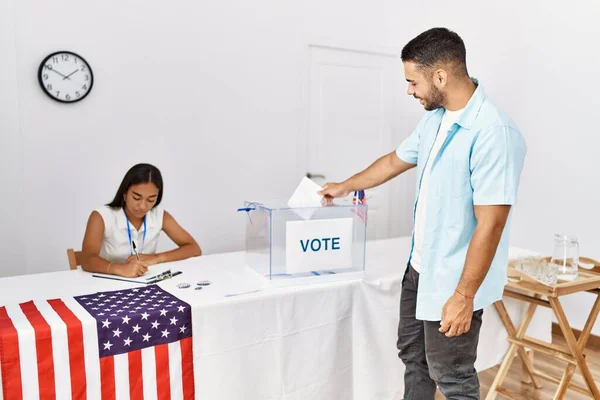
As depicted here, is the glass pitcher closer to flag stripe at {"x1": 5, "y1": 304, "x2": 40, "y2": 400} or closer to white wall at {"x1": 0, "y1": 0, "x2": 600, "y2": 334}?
white wall at {"x1": 0, "y1": 0, "x2": 600, "y2": 334}

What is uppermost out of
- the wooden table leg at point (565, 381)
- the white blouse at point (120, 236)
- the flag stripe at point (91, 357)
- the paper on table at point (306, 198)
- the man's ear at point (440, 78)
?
the man's ear at point (440, 78)

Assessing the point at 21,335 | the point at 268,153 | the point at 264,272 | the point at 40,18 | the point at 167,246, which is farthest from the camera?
the point at 268,153

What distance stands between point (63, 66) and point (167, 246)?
4.20 ft

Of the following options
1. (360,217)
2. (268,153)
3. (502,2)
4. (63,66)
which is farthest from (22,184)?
(502,2)

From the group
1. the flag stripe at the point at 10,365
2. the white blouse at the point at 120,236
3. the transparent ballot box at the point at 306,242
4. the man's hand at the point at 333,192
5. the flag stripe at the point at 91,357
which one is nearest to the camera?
the flag stripe at the point at 10,365

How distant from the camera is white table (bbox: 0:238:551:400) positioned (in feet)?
6.02

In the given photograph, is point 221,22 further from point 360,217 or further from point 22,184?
point 360,217

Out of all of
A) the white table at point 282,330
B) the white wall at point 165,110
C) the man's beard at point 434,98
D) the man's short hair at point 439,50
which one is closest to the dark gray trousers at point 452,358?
the white table at point 282,330

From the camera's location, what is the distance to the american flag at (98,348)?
1.54m

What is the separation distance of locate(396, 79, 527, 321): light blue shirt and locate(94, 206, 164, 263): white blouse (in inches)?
55.1

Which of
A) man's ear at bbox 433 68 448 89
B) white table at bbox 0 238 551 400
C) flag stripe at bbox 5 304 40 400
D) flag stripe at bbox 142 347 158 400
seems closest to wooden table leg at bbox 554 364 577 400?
white table at bbox 0 238 551 400

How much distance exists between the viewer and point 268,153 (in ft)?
12.8

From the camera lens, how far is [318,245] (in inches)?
82.5

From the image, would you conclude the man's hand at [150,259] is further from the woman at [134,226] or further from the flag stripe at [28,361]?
the flag stripe at [28,361]
